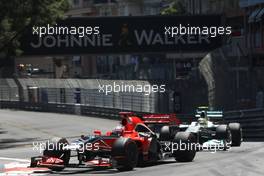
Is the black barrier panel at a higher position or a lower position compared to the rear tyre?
higher

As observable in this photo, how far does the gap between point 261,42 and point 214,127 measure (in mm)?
26031

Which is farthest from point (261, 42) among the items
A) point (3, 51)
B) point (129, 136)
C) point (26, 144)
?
point (129, 136)

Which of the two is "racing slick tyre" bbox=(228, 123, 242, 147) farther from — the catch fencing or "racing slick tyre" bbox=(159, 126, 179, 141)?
the catch fencing

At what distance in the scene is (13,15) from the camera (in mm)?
29141

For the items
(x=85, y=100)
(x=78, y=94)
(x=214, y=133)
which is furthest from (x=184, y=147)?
(x=78, y=94)

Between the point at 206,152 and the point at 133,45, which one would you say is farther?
the point at 133,45

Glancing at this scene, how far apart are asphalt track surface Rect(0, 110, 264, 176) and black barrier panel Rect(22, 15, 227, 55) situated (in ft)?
16.4

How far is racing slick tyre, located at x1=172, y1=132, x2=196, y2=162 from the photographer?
17500mm

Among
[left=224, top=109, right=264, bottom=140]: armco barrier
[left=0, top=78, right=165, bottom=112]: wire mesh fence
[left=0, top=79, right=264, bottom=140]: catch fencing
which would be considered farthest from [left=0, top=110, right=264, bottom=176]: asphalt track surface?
[left=224, top=109, right=264, bottom=140]: armco barrier

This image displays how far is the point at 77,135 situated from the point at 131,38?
16.8 meters

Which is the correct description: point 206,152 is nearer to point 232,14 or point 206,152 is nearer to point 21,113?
point 21,113

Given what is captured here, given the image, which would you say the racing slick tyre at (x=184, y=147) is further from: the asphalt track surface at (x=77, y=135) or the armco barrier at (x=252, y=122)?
the armco barrier at (x=252, y=122)

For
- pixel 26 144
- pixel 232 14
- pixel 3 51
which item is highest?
pixel 232 14

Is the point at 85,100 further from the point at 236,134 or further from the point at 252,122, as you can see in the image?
the point at 236,134
